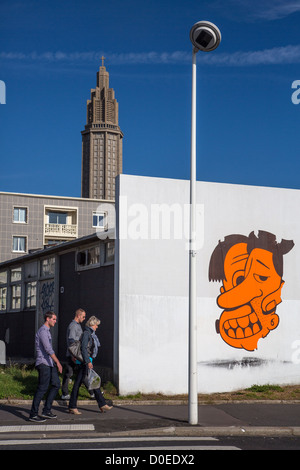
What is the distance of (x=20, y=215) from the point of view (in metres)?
65.0

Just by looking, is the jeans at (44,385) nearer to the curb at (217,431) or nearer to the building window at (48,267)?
the curb at (217,431)

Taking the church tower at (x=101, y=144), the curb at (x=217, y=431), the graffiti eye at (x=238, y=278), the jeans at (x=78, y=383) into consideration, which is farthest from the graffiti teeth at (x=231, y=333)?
the church tower at (x=101, y=144)

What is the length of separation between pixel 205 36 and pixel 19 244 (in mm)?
55185

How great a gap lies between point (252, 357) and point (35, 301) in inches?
350

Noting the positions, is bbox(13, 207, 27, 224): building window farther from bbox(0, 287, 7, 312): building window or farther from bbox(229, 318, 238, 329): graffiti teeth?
bbox(229, 318, 238, 329): graffiti teeth

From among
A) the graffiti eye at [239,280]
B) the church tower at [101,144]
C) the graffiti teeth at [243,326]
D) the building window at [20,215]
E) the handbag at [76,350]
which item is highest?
the church tower at [101,144]

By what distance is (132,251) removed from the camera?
48.0ft

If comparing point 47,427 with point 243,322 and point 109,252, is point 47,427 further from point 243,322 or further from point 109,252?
point 243,322

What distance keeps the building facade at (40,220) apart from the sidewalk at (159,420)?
47343 millimetres

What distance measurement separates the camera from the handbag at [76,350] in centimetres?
1184

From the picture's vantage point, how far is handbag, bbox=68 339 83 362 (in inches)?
466
